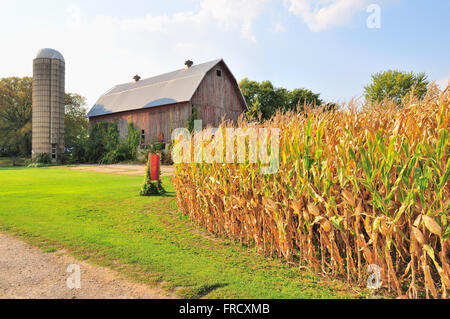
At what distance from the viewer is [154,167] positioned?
32.8 ft

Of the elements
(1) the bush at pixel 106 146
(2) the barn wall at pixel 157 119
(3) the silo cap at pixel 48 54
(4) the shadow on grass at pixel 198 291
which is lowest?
(4) the shadow on grass at pixel 198 291

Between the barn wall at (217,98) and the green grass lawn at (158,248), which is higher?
the barn wall at (217,98)

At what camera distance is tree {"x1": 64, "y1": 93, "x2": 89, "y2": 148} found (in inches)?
1448

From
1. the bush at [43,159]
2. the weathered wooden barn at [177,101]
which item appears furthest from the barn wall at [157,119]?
the bush at [43,159]

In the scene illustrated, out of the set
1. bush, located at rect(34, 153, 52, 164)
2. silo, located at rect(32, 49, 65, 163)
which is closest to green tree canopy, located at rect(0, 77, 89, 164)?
silo, located at rect(32, 49, 65, 163)

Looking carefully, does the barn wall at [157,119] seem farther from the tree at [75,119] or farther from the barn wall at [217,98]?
the tree at [75,119]

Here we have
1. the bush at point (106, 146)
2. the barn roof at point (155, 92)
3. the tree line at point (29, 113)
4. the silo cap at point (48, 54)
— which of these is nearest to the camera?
the barn roof at point (155, 92)

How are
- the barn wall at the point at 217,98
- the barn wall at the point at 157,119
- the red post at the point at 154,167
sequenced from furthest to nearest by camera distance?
the barn wall at the point at 217,98 → the barn wall at the point at 157,119 → the red post at the point at 154,167

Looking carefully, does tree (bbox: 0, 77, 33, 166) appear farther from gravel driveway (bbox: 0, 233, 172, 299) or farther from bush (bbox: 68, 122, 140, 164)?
gravel driveway (bbox: 0, 233, 172, 299)

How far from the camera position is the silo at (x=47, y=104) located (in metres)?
31.6

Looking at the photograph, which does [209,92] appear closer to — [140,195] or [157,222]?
[140,195]

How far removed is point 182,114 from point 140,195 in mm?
18476

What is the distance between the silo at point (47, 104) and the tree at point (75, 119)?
3.93m
